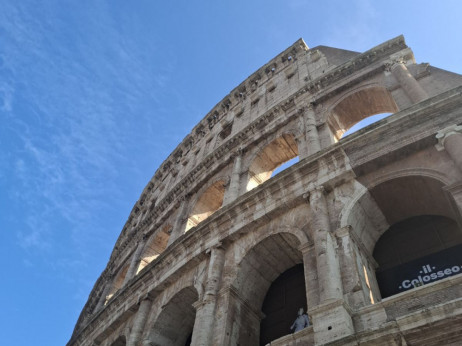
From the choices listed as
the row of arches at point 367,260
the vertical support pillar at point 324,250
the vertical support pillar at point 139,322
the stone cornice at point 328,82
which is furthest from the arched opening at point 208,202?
the vertical support pillar at point 324,250

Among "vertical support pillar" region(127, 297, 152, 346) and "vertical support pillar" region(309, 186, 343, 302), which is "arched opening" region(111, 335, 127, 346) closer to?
"vertical support pillar" region(127, 297, 152, 346)

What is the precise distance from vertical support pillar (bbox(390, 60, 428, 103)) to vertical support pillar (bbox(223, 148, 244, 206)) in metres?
5.98

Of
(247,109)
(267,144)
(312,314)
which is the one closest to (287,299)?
(312,314)

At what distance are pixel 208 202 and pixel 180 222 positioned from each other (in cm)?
143

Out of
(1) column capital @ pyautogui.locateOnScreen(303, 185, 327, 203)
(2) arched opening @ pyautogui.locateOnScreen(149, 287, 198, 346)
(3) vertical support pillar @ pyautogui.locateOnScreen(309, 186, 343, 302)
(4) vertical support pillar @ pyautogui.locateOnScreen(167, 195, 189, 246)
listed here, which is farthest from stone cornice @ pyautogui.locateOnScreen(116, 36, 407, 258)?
(2) arched opening @ pyautogui.locateOnScreen(149, 287, 198, 346)

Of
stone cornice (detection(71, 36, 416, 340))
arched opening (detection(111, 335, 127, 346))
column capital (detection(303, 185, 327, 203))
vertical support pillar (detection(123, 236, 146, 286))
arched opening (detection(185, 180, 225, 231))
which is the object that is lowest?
arched opening (detection(111, 335, 127, 346))

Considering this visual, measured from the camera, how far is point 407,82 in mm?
11766

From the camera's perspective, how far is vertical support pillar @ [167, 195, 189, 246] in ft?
49.7

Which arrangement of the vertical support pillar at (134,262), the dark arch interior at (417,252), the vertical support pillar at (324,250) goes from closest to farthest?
1. the vertical support pillar at (324,250)
2. the dark arch interior at (417,252)
3. the vertical support pillar at (134,262)

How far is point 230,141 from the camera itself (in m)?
16.2

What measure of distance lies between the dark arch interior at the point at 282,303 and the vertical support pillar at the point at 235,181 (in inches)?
139

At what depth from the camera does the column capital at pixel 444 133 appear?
28.6ft

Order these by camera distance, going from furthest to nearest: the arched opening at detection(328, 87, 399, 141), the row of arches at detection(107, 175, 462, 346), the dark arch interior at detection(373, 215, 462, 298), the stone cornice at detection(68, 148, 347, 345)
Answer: the arched opening at detection(328, 87, 399, 141) < the stone cornice at detection(68, 148, 347, 345) < the row of arches at detection(107, 175, 462, 346) < the dark arch interior at detection(373, 215, 462, 298)

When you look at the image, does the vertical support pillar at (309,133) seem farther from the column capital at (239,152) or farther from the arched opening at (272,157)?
the column capital at (239,152)
